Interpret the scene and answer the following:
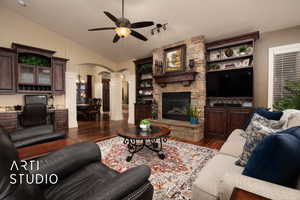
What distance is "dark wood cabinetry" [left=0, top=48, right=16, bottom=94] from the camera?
3416 mm

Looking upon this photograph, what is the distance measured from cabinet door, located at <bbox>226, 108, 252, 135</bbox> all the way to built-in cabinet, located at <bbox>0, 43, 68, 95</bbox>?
5.17 metres

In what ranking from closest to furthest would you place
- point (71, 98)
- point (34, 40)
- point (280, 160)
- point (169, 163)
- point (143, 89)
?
point (280, 160)
point (169, 163)
point (34, 40)
point (71, 98)
point (143, 89)

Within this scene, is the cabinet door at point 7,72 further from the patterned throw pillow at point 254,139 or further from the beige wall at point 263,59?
the beige wall at point 263,59

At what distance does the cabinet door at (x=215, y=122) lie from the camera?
11.5 feet

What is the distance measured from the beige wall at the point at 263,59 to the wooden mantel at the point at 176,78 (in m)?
1.57

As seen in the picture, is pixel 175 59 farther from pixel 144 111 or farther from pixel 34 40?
pixel 34 40

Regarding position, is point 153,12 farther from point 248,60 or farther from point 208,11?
point 248,60

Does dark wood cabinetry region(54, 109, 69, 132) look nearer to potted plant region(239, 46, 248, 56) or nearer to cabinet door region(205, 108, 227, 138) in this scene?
cabinet door region(205, 108, 227, 138)

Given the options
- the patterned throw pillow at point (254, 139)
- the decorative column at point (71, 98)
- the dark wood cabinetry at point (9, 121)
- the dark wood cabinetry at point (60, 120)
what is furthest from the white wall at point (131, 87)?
the patterned throw pillow at point (254, 139)

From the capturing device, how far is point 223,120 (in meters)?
3.50

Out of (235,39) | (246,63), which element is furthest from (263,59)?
(235,39)

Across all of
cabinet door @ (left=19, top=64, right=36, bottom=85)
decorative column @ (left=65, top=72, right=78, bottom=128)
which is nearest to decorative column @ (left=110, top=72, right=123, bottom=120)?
decorative column @ (left=65, top=72, right=78, bottom=128)

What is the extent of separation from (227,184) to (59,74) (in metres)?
5.19

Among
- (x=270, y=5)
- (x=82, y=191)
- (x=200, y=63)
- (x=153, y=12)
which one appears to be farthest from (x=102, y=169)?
(x=270, y=5)
